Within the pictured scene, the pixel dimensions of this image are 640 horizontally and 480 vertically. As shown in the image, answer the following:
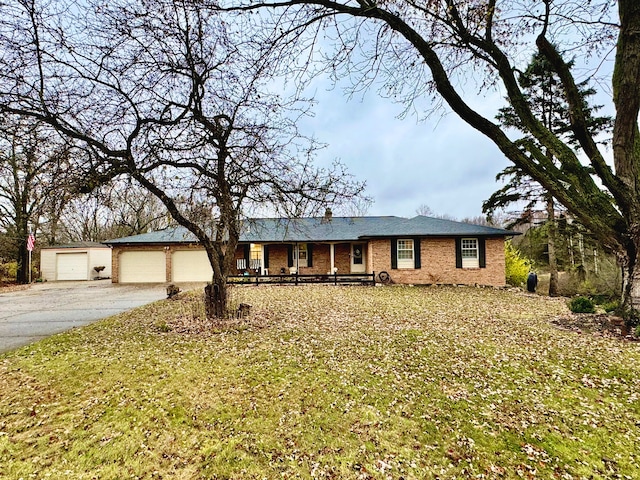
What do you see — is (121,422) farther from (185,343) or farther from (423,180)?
(423,180)

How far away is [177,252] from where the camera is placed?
19.1 meters

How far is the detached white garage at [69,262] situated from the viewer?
2150cm

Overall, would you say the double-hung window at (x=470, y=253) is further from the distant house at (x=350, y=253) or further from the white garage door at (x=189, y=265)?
the white garage door at (x=189, y=265)

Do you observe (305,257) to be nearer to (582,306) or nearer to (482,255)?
(482,255)

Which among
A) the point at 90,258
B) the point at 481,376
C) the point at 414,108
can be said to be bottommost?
the point at 481,376

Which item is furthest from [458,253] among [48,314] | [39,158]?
[48,314]

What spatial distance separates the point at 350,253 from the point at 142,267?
12571 millimetres

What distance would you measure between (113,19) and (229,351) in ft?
18.6

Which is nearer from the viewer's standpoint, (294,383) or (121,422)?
(121,422)

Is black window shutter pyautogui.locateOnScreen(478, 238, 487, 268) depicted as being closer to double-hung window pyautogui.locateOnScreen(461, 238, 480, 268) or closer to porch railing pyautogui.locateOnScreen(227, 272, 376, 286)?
double-hung window pyautogui.locateOnScreen(461, 238, 480, 268)

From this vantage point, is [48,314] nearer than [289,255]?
Yes

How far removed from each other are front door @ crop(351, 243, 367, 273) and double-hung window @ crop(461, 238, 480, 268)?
5646 mm

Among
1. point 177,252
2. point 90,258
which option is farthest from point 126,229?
point 177,252

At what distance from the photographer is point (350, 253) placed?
19.2 metres
